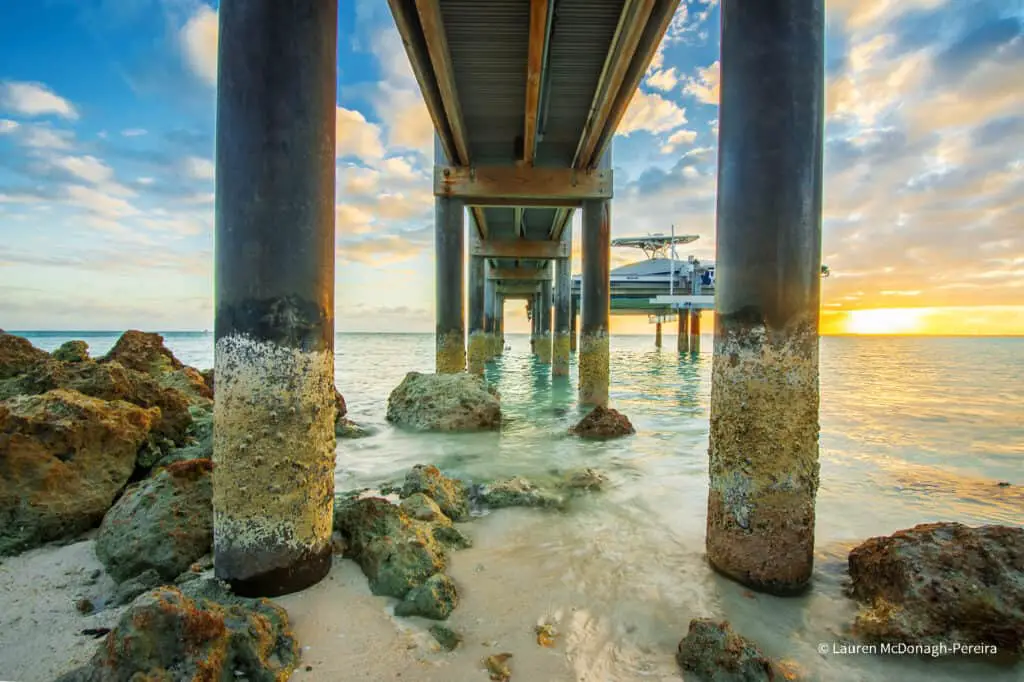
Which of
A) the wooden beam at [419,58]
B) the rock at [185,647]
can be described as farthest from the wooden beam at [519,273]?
the rock at [185,647]

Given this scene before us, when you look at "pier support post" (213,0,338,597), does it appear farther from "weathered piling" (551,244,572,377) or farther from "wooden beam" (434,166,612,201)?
"weathered piling" (551,244,572,377)

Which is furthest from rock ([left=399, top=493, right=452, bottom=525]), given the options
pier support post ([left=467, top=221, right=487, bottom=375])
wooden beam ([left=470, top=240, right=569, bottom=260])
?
wooden beam ([left=470, top=240, right=569, bottom=260])

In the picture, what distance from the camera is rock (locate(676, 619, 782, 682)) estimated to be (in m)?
2.02

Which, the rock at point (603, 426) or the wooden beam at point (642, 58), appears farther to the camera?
the rock at point (603, 426)

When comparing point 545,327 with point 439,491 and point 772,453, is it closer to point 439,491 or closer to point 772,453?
point 439,491

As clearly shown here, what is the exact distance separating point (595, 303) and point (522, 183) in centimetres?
304

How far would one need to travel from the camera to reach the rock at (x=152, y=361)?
622cm

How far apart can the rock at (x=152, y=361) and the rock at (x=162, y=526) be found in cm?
367

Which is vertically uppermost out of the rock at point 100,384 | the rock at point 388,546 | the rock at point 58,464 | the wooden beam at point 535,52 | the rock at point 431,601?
the wooden beam at point 535,52

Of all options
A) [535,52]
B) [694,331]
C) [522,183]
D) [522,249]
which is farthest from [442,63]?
[694,331]

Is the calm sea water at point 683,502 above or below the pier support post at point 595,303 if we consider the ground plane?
below

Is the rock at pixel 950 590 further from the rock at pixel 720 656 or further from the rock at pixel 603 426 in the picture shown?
the rock at pixel 603 426

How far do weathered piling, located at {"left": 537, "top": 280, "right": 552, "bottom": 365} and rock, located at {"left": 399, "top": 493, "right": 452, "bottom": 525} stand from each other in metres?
22.3

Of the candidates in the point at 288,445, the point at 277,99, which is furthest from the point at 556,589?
the point at 277,99
